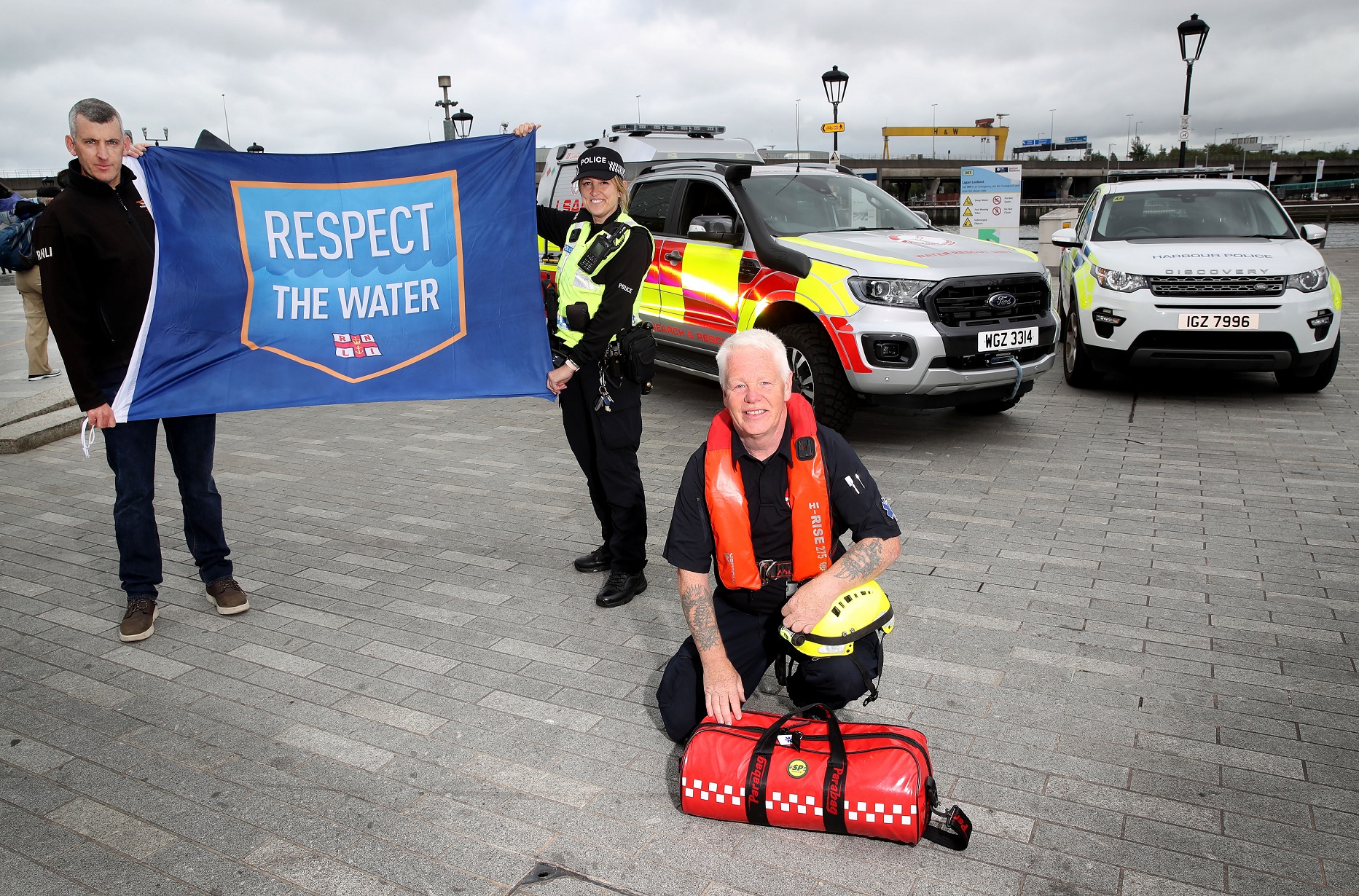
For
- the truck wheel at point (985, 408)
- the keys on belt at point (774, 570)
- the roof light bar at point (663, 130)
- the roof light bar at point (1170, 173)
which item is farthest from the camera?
the roof light bar at point (663, 130)

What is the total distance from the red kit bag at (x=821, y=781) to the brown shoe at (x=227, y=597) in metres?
2.53

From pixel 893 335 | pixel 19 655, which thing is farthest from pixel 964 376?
pixel 19 655

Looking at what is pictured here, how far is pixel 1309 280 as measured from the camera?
7.72 meters

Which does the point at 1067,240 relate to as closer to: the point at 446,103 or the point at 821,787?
the point at 821,787

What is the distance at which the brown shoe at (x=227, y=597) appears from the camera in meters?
4.29

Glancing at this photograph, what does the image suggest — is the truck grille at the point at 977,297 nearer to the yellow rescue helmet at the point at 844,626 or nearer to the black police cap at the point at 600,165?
the black police cap at the point at 600,165

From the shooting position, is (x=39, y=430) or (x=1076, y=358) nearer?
(x=39, y=430)

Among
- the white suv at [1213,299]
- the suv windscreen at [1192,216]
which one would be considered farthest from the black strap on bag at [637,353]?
the suv windscreen at [1192,216]

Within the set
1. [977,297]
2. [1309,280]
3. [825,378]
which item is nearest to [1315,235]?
[1309,280]

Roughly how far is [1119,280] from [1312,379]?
1.96 meters

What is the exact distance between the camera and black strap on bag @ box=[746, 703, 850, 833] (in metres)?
2.58

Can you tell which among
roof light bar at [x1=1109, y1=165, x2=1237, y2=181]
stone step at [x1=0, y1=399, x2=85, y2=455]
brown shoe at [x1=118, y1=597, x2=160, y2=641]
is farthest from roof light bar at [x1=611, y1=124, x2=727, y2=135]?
brown shoe at [x1=118, y1=597, x2=160, y2=641]

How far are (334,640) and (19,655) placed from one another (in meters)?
1.27

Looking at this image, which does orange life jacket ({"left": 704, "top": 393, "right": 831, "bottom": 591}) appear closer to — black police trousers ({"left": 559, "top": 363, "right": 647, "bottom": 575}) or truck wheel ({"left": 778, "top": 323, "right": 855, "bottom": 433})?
black police trousers ({"left": 559, "top": 363, "right": 647, "bottom": 575})
